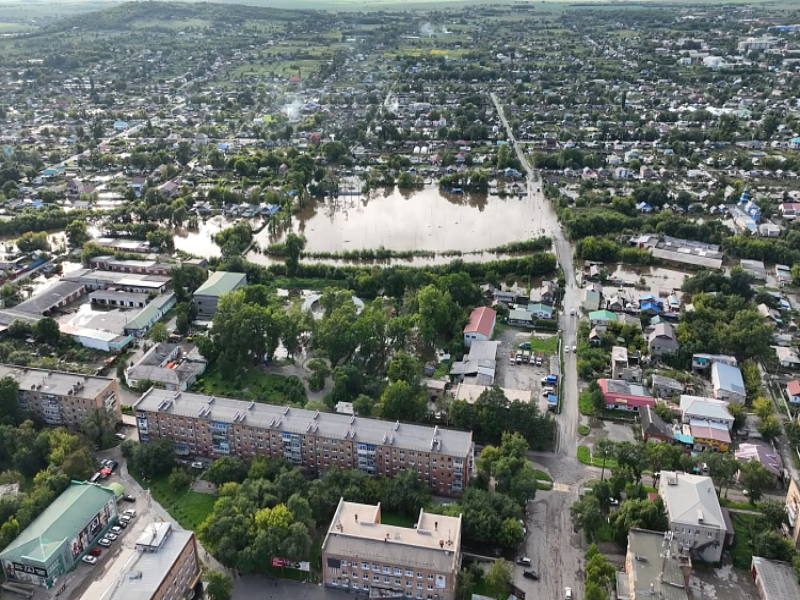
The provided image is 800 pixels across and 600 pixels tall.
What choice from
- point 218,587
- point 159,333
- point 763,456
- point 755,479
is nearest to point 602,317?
point 763,456

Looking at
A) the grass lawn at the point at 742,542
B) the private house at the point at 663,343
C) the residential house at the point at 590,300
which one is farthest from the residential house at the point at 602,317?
the grass lawn at the point at 742,542

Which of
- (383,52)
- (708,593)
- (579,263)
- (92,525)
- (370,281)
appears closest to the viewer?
(708,593)

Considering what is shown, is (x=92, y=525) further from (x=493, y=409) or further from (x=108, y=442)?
(x=493, y=409)

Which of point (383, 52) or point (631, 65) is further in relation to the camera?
point (383, 52)

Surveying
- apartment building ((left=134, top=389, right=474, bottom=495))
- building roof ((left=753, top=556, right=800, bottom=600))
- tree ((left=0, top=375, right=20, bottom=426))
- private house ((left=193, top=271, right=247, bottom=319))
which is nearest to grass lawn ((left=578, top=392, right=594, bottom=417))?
apartment building ((left=134, top=389, right=474, bottom=495))

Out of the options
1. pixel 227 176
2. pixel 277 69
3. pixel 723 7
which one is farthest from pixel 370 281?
pixel 723 7

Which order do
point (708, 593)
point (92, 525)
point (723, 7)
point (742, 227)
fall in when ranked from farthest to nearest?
point (723, 7) → point (742, 227) → point (92, 525) → point (708, 593)

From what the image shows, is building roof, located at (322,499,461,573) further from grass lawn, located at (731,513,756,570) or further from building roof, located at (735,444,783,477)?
building roof, located at (735,444,783,477)
